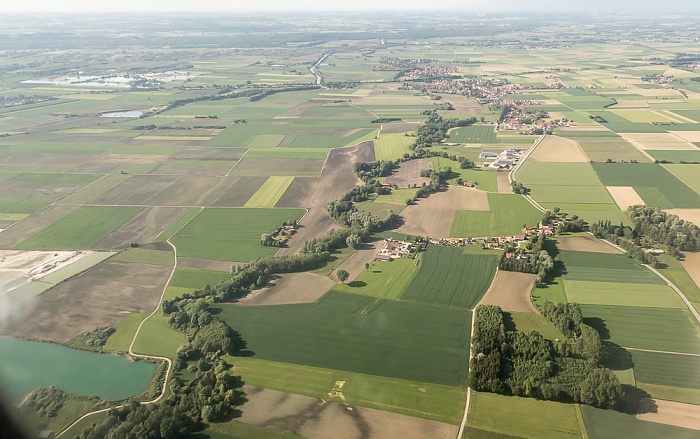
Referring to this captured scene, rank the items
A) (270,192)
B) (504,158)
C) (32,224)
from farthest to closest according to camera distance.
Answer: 1. (504,158)
2. (270,192)
3. (32,224)

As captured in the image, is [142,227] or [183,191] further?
[183,191]

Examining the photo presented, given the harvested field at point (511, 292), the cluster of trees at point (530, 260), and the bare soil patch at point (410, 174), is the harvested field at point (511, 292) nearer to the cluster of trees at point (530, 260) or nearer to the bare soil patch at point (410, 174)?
the cluster of trees at point (530, 260)

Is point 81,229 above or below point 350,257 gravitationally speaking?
below

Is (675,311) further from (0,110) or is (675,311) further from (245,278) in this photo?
(0,110)

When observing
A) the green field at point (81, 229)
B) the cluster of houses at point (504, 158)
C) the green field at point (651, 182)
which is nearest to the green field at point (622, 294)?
the green field at point (651, 182)

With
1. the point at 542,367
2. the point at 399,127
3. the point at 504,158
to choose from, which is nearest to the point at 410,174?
the point at 504,158

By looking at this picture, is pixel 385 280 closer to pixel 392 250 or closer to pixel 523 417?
pixel 392 250
